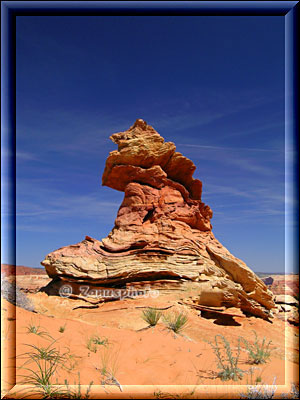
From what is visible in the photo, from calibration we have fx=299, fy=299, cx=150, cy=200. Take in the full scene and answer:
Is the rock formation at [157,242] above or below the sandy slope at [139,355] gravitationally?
above

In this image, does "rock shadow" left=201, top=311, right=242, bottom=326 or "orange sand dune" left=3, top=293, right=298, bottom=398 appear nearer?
"orange sand dune" left=3, top=293, right=298, bottom=398

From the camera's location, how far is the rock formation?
13539mm

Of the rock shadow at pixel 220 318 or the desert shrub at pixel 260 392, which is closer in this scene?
the desert shrub at pixel 260 392

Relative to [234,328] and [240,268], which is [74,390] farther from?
[240,268]

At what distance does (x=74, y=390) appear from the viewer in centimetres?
362

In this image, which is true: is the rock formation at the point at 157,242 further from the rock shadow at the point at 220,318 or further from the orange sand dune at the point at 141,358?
the orange sand dune at the point at 141,358

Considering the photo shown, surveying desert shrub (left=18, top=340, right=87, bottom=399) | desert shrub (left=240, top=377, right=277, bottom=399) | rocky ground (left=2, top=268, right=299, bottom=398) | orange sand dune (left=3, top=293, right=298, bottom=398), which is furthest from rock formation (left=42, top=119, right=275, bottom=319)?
desert shrub (left=18, top=340, right=87, bottom=399)

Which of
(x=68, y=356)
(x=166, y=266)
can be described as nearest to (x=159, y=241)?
(x=166, y=266)

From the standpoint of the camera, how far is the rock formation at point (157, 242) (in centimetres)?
1354

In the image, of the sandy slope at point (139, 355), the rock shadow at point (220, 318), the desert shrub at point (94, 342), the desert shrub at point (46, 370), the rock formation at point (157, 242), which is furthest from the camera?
the rock formation at point (157, 242)

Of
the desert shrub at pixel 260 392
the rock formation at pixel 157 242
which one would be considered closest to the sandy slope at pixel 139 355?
the desert shrub at pixel 260 392

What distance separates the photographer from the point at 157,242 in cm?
1470

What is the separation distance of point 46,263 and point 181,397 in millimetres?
11603

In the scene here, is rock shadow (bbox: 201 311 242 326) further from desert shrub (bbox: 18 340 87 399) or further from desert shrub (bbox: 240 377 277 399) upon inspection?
desert shrub (bbox: 18 340 87 399)
